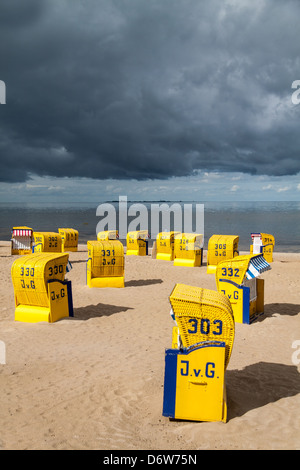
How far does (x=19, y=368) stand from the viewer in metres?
8.26

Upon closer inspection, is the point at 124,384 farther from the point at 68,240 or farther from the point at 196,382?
the point at 68,240

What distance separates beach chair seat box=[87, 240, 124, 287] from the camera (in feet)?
54.8

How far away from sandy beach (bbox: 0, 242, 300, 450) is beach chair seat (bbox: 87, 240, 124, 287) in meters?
3.05

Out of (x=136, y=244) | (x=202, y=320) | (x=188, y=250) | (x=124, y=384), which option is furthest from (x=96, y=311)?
(x=136, y=244)

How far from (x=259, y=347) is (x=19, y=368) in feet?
20.2

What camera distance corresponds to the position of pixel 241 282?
12180 millimetres

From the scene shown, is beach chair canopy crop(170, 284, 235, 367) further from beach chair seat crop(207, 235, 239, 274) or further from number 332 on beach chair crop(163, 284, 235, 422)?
beach chair seat crop(207, 235, 239, 274)

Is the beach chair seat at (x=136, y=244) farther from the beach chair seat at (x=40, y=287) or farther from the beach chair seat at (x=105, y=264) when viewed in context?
the beach chair seat at (x=40, y=287)

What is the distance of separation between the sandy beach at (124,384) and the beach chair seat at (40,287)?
1.36ft

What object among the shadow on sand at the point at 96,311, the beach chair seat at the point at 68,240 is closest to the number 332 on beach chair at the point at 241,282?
the shadow on sand at the point at 96,311

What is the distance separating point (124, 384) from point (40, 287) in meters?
4.94

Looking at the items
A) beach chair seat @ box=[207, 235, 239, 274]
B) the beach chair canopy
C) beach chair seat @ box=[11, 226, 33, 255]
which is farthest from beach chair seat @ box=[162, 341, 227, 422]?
beach chair seat @ box=[11, 226, 33, 255]
